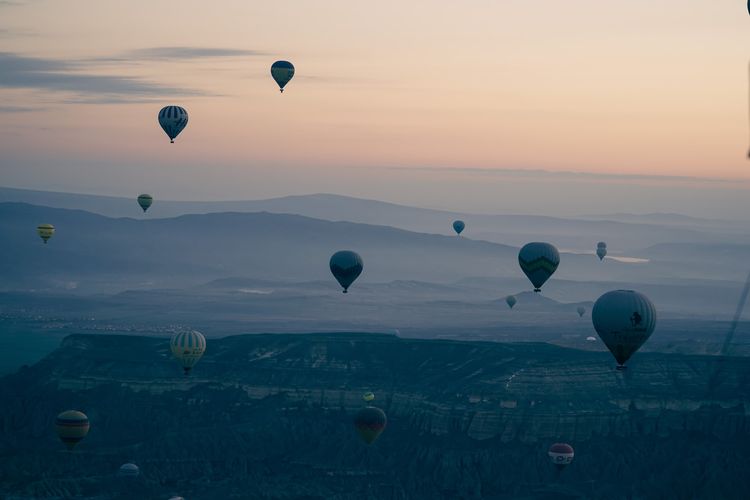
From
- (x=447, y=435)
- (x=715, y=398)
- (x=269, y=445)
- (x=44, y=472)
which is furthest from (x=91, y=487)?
(x=715, y=398)

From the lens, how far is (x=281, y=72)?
459 feet

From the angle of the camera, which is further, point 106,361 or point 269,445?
point 106,361

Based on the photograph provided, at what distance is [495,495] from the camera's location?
14050 cm

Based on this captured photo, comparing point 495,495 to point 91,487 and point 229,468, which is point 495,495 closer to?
point 229,468

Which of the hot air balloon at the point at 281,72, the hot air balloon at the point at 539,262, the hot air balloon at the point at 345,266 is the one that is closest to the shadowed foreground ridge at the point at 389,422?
the hot air balloon at the point at 345,266

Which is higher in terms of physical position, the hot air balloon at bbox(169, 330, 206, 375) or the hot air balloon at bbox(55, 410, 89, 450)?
the hot air balloon at bbox(169, 330, 206, 375)

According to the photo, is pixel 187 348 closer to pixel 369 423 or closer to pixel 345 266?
pixel 345 266

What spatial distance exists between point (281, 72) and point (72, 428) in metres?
39.6

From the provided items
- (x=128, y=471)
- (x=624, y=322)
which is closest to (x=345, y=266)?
(x=128, y=471)

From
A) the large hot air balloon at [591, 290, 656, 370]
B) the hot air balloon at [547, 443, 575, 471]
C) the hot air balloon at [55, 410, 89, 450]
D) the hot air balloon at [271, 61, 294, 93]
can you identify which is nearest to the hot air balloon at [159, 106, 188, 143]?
the hot air balloon at [271, 61, 294, 93]

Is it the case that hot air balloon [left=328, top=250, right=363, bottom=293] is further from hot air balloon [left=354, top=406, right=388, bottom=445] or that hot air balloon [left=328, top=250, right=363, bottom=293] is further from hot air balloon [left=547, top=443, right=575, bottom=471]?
hot air balloon [left=547, top=443, right=575, bottom=471]

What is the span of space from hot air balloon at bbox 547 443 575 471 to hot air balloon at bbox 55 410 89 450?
44.5 meters

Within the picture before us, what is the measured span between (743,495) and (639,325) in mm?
37570

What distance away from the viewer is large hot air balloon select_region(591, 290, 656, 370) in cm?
10219
